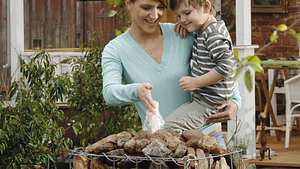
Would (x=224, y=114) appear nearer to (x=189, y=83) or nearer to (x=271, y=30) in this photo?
(x=189, y=83)

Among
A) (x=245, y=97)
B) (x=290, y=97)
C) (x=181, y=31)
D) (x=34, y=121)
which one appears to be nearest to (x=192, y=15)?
(x=181, y=31)

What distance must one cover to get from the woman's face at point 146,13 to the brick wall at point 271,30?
313 inches

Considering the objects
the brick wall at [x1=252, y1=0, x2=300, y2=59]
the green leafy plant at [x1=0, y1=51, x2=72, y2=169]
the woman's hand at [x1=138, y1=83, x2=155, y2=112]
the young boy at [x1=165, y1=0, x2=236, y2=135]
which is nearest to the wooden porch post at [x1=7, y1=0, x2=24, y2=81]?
the green leafy plant at [x1=0, y1=51, x2=72, y2=169]

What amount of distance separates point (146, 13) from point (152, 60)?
20cm

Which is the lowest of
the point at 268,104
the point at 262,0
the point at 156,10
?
the point at 268,104

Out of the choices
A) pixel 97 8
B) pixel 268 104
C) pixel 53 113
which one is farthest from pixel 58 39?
pixel 53 113

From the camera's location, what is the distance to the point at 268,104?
905 centimetres

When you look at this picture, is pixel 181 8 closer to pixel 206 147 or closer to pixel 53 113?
pixel 206 147

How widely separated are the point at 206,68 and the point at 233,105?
0.69 feet

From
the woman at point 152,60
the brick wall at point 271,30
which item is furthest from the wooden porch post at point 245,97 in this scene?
the woman at point 152,60

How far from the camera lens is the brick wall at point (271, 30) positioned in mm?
10961

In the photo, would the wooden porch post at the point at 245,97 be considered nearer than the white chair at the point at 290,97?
Yes

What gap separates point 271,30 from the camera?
11.1 m

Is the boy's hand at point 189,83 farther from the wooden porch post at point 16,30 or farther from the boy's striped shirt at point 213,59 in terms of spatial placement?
the wooden porch post at point 16,30
